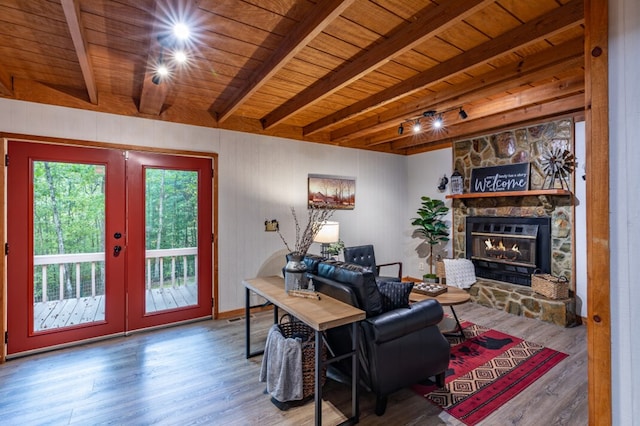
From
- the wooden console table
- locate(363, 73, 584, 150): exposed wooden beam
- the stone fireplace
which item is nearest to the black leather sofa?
the wooden console table

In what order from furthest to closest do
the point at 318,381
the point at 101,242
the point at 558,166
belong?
the point at 558,166 → the point at 101,242 → the point at 318,381

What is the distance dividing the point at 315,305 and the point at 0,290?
10.2ft

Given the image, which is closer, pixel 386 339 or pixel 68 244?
pixel 386 339

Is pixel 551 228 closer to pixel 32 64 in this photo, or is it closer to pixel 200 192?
pixel 200 192

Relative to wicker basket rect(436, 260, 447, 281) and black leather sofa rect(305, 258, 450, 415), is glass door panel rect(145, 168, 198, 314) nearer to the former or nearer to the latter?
black leather sofa rect(305, 258, 450, 415)

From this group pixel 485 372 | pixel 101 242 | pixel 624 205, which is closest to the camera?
pixel 624 205

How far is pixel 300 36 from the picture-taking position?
6.75 feet

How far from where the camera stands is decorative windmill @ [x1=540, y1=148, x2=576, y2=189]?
3902mm

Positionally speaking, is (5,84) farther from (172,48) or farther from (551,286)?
(551,286)

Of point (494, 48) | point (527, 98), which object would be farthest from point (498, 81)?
point (527, 98)

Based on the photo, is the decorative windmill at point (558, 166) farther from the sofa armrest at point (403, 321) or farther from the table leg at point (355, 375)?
the table leg at point (355, 375)

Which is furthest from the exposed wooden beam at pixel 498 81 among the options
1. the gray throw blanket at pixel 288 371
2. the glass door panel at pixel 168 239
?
the gray throw blanket at pixel 288 371

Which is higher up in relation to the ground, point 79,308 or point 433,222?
point 433,222

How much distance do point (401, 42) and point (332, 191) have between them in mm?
2994
